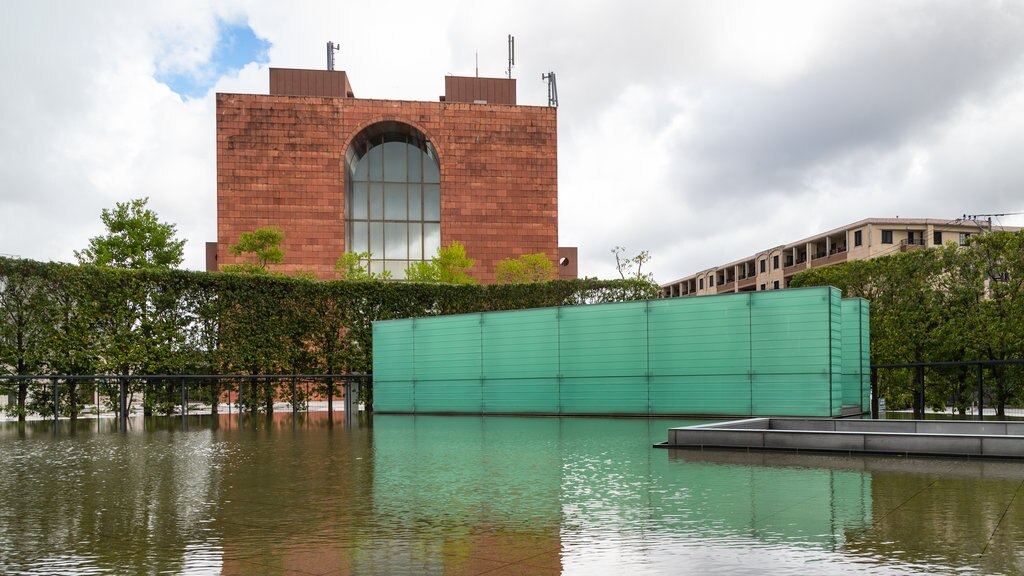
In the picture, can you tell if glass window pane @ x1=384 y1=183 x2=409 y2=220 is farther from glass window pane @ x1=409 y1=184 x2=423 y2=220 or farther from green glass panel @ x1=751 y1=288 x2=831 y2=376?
green glass panel @ x1=751 y1=288 x2=831 y2=376

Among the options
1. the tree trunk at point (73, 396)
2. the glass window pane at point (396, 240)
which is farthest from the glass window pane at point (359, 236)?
the tree trunk at point (73, 396)

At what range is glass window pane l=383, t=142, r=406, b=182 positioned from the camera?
4631 centimetres

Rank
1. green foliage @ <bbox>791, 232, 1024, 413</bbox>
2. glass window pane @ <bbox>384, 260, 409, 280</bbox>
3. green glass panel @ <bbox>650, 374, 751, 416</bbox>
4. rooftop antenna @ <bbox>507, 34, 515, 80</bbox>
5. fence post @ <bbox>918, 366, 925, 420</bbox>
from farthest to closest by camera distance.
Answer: rooftop antenna @ <bbox>507, 34, 515, 80</bbox>
glass window pane @ <bbox>384, 260, 409, 280</bbox>
green foliage @ <bbox>791, 232, 1024, 413</bbox>
green glass panel @ <bbox>650, 374, 751, 416</bbox>
fence post @ <bbox>918, 366, 925, 420</bbox>

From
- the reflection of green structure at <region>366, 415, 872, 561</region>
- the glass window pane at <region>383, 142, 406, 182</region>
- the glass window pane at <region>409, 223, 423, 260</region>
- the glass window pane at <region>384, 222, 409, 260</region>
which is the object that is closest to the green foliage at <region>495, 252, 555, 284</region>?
the glass window pane at <region>409, 223, 423, 260</region>

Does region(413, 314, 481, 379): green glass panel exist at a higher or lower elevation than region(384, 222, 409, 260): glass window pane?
lower

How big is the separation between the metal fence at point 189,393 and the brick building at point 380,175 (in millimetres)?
21153

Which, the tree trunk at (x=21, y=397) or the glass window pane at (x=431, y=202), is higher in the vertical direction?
the glass window pane at (x=431, y=202)

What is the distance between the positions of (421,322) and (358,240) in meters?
28.1

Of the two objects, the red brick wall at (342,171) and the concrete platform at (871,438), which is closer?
the concrete platform at (871,438)

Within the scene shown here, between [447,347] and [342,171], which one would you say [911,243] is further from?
[447,347]

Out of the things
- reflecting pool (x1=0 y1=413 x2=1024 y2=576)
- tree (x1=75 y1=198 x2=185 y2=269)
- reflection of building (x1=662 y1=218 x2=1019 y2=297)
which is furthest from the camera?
reflection of building (x1=662 y1=218 x2=1019 y2=297)

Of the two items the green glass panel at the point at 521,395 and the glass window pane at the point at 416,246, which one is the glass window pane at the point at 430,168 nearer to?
the glass window pane at the point at 416,246

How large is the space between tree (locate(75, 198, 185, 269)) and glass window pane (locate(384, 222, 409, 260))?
13.7 meters

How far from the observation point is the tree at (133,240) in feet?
107
